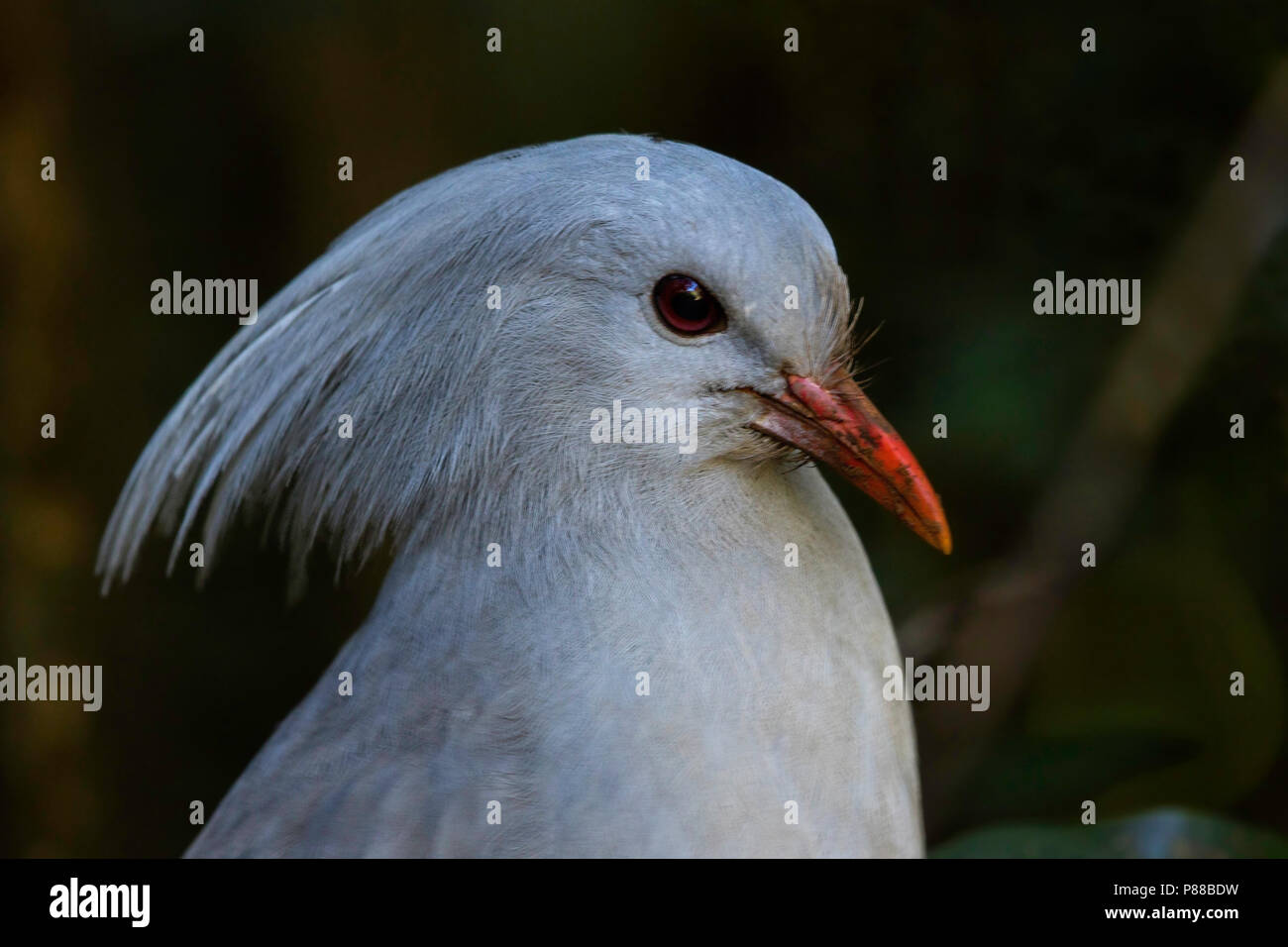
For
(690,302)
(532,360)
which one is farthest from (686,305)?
(532,360)

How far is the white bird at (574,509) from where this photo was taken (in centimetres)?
195

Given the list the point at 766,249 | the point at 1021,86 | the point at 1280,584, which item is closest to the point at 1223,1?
the point at 1021,86

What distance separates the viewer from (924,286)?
3.62 m

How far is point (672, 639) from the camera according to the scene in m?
1.99

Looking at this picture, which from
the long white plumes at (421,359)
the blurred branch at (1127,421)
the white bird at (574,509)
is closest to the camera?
the white bird at (574,509)

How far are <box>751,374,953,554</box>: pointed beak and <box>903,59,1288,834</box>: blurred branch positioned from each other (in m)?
1.33

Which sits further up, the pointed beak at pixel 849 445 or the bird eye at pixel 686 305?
the bird eye at pixel 686 305

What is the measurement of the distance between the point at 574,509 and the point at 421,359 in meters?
0.35

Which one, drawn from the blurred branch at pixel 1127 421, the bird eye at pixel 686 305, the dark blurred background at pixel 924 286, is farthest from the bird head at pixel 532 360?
the blurred branch at pixel 1127 421

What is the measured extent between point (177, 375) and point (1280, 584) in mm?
3652

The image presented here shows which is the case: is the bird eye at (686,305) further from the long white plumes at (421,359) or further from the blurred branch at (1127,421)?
the blurred branch at (1127,421)

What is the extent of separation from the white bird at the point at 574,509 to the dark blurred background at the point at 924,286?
601 millimetres

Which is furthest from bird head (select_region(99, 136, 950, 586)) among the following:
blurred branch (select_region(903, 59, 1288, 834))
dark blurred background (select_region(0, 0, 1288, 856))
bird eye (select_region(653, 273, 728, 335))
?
blurred branch (select_region(903, 59, 1288, 834))

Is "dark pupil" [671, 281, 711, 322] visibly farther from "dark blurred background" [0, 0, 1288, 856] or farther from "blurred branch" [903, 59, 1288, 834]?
"blurred branch" [903, 59, 1288, 834]
